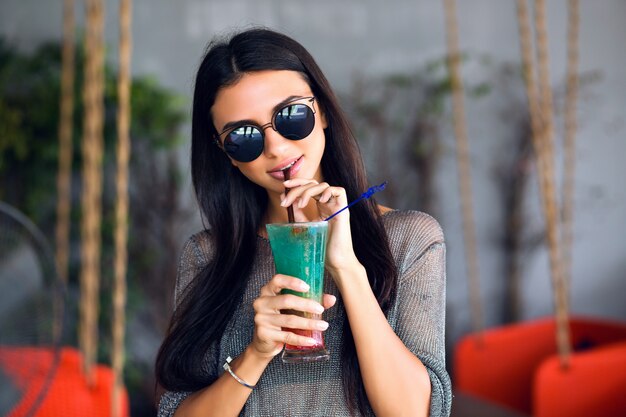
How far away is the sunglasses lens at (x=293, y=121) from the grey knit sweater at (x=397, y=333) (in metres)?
0.26

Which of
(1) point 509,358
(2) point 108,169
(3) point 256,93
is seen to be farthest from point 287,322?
(2) point 108,169

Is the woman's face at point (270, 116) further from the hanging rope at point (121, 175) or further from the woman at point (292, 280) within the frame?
the hanging rope at point (121, 175)

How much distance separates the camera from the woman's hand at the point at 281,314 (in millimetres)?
1167

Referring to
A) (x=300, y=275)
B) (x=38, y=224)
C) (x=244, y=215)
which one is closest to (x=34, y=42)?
(x=38, y=224)

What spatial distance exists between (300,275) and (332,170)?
0.33 m

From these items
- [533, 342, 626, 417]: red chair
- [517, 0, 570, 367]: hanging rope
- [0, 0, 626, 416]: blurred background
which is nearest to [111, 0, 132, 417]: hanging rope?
[517, 0, 570, 367]: hanging rope

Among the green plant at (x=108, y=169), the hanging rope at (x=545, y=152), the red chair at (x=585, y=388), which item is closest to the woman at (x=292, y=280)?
the hanging rope at (x=545, y=152)

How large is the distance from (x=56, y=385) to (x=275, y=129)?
221cm

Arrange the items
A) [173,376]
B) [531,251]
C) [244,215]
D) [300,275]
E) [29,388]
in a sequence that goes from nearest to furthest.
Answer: [300,275], [173,376], [244,215], [29,388], [531,251]

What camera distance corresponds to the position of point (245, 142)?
1.35 metres

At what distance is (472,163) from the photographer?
5414 millimetres

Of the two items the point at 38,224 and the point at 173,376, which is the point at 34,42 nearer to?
the point at 38,224

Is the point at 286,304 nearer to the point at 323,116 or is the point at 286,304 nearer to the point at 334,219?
the point at 334,219

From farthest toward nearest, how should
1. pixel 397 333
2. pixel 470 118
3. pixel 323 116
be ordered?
pixel 470 118 → pixel 323 116 → pixel 397 333
